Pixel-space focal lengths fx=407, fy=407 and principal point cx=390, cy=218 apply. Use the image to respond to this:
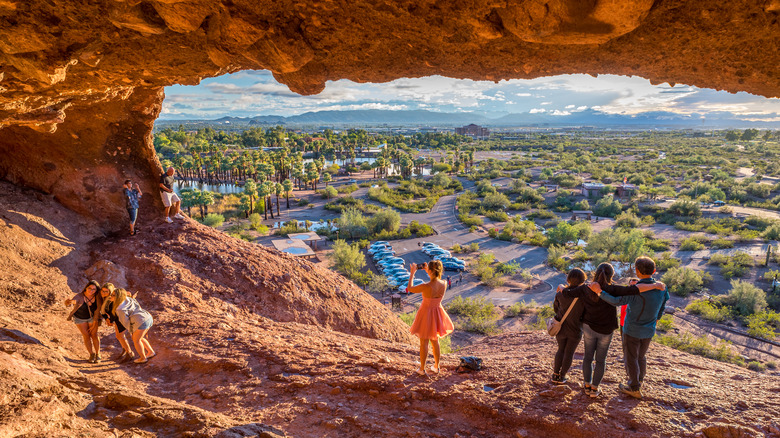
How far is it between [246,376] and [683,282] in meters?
28.7

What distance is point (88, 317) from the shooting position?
538cm

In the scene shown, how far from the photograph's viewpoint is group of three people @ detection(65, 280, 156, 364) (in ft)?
17.6

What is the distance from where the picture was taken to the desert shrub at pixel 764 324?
1847 cm

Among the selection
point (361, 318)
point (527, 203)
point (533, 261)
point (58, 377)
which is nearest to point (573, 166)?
point (527, 203)

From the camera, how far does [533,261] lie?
33.2 meters

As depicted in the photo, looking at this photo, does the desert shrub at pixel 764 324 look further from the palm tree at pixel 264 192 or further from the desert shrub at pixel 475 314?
the palm tree at pixel 264 192

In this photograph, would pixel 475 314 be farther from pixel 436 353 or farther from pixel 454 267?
pixel 436 353

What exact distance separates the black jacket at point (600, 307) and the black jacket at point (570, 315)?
6 cm

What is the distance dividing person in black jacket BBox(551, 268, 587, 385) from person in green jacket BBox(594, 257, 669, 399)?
292 mm

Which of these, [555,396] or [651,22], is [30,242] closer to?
[555,396]

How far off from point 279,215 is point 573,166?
220ft

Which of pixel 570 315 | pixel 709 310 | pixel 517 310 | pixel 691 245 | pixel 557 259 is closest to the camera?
pixel 570 315

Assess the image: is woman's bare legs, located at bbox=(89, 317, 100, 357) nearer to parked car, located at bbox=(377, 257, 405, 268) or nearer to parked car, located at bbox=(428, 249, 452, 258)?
parked car, located at bbox=(377, 257, 405, 268)

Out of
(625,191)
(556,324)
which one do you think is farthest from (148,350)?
(625,191)
